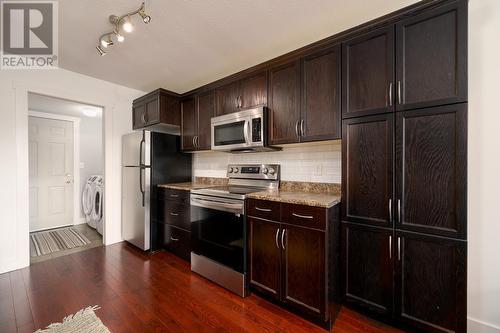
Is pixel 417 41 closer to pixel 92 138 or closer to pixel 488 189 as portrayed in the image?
pixel 488 189

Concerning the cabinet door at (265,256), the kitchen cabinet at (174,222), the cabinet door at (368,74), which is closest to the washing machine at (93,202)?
the kitchen cabinet at (174,222)

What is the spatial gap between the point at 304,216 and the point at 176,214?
6.03 ft

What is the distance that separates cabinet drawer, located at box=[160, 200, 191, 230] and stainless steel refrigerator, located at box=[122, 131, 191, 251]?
208 mm

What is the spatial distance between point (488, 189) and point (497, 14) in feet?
3.88

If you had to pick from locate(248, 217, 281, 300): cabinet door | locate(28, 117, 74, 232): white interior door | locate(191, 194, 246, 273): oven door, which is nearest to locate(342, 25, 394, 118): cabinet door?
locate(248, 217, 281, 300): cabinet door

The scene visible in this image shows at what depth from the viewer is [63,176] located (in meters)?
4.40

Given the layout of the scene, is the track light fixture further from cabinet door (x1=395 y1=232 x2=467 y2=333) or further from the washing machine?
the washing machine

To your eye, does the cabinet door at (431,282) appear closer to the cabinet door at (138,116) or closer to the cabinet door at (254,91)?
the cabinet door at (254,91)

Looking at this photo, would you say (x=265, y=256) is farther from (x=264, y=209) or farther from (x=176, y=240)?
(x=176, y=240)

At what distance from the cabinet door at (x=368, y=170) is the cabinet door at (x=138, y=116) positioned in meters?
2.97

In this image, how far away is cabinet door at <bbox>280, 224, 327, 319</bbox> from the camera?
1.62 m

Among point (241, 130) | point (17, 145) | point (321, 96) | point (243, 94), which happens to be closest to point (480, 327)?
point (321, 96)

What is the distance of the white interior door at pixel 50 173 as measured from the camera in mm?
4043

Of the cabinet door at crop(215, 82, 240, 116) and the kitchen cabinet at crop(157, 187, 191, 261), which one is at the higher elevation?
the cabinet door at crop(215, 82, 240, 116)
